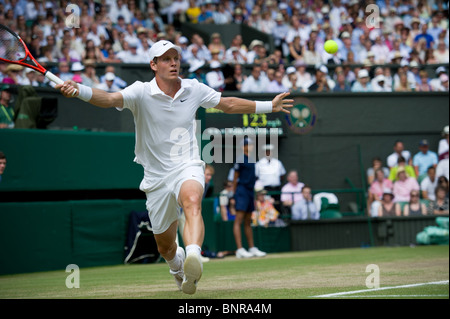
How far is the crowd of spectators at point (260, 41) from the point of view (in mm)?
15617

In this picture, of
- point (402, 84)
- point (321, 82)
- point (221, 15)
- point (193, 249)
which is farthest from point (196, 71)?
point (193, 249)

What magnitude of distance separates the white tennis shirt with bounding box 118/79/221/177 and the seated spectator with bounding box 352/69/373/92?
1136cm

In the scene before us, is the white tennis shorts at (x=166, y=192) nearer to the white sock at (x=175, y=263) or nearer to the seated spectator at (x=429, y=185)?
the white sock at (x=175, y=263)

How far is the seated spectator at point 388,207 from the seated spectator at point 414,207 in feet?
0.56

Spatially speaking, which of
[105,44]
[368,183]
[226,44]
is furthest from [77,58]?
[368,183]

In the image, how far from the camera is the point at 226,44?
19.5 metres

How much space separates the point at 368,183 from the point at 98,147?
7.39 m

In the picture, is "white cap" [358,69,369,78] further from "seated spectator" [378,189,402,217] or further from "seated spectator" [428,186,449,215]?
"seated spectator" [428,186,449,215]

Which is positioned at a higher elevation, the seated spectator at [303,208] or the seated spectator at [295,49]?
the seated spectator at [295,49]

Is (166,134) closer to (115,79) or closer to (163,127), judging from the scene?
(163,127)

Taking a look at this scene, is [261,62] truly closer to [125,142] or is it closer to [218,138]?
[218,138]

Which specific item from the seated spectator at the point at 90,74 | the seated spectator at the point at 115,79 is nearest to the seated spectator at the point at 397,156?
the seated spectator at the point at 115,79

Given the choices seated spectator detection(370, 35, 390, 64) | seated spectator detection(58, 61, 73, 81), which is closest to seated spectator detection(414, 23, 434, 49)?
seated spectator detection(370, 35, 390, 64)

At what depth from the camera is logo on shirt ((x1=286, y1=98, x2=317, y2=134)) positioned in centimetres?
1706
